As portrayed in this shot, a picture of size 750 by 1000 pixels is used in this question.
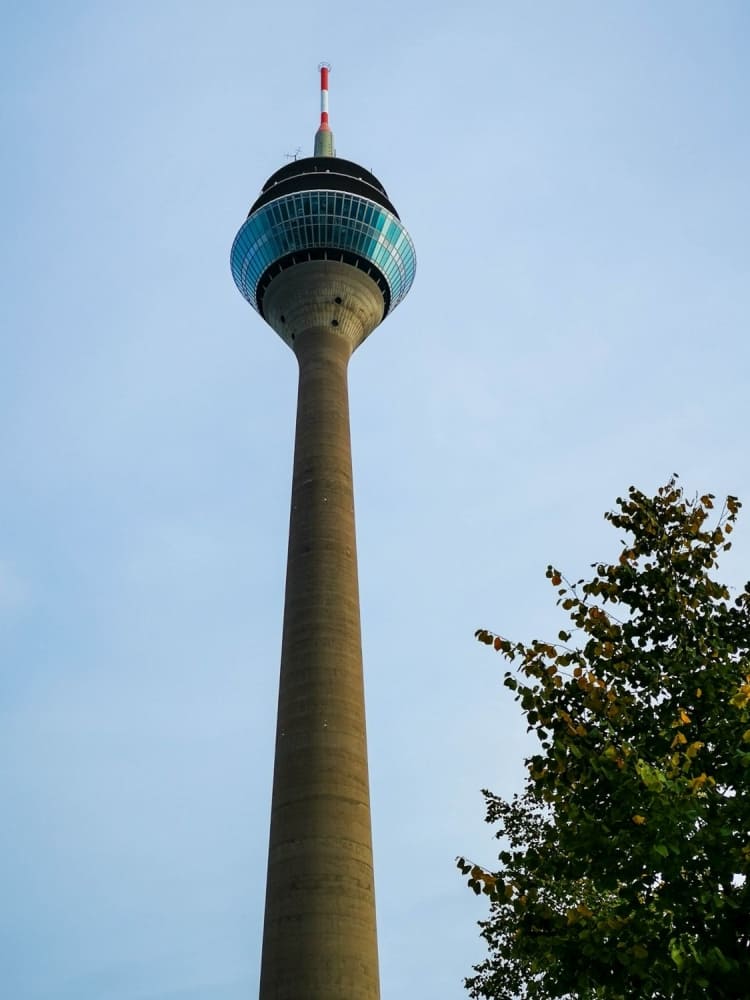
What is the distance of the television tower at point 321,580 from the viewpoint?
37.3 meters

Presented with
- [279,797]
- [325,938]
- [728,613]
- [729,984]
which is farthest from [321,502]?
[729,984]

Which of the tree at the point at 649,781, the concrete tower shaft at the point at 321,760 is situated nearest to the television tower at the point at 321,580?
the concrete tower shaft at the point at 321,760

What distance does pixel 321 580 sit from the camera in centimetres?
4572

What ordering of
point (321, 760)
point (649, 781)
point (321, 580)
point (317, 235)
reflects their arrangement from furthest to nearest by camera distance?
point (317, 235)
point (321, 580)
point (321, 760)
point (649, 781)

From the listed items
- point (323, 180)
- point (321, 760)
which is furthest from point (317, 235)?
point (321, 760)

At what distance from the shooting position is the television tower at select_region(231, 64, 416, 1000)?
37.3 m

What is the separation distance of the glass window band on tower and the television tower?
87mm

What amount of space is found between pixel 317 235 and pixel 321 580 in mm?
24202

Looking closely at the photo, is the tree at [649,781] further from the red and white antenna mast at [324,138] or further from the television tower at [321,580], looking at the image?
the red and white antenna mast at [324,138]

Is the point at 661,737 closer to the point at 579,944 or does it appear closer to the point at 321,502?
the point at 579,944

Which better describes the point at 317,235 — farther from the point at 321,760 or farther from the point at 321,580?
the point at 321,760

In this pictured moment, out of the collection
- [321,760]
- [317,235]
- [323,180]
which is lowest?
[321,760]

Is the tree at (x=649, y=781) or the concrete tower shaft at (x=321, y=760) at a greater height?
the concrete tower shaft at (x=321, y=760)

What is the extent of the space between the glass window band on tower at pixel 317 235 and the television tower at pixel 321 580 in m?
0.09
